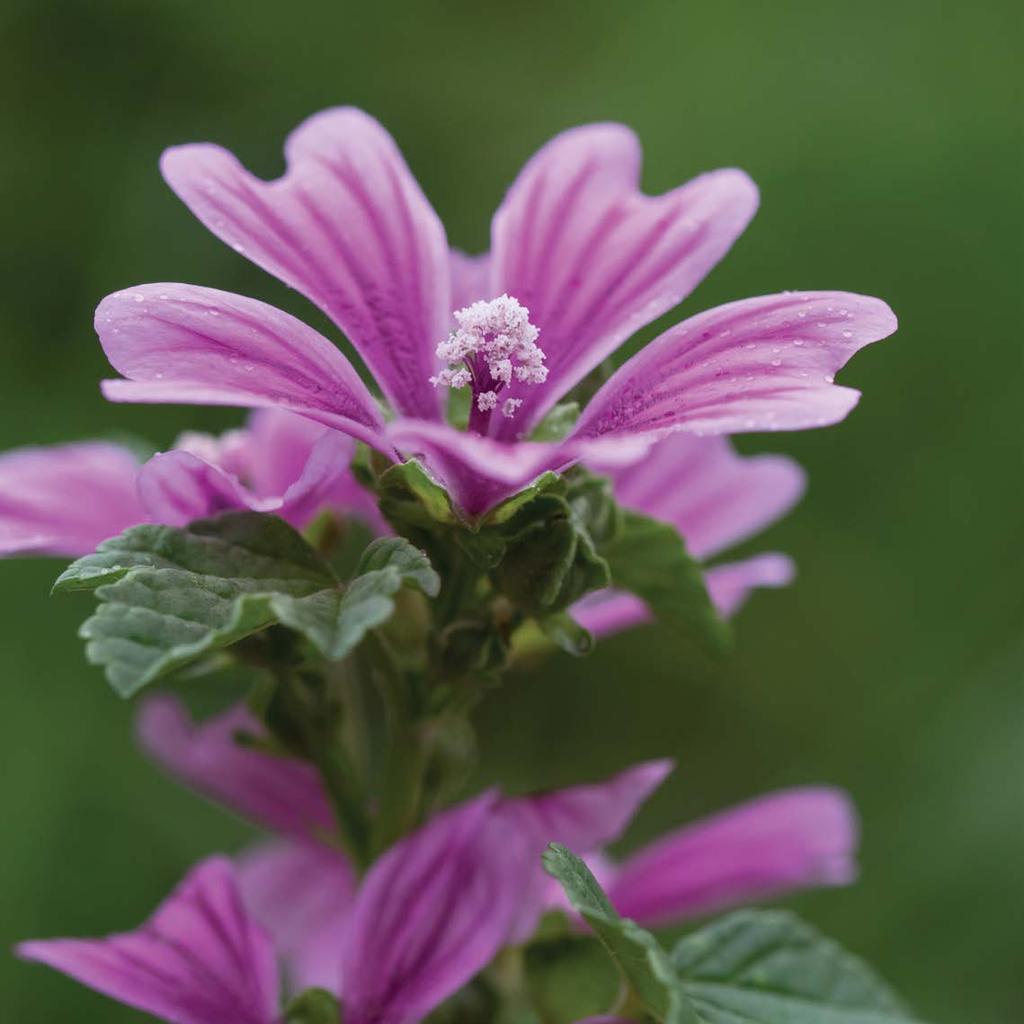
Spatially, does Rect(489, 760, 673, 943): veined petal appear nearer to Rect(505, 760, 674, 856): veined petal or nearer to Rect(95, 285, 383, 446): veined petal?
Rect(505, 760, 674, 856): veined petal

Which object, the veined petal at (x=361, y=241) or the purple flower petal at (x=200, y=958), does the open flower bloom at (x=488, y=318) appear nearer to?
the veined petal at (x=361, y=241)

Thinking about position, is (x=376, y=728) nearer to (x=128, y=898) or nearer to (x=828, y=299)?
(x=128, y=898)

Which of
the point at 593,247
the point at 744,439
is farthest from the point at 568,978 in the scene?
the point at 744,439

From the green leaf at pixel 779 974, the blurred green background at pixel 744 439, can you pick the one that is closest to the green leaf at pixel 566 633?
the green leaf at pixel 779 974

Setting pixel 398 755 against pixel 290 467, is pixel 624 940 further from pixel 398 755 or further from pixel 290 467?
pixel 290 467

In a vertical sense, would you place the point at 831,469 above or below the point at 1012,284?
below

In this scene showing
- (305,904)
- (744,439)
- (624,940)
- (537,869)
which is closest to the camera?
(624,940)

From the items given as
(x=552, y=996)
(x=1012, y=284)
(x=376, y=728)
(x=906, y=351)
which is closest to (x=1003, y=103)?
(x=1012, y=284)
